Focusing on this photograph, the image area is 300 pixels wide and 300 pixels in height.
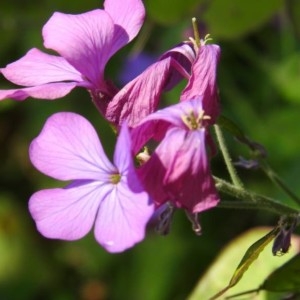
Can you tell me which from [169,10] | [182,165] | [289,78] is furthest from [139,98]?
[289,78]

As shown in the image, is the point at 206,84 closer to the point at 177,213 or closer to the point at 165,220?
the point at 165,220

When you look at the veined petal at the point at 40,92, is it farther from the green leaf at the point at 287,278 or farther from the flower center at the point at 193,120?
the green leaf at the point at 287,278

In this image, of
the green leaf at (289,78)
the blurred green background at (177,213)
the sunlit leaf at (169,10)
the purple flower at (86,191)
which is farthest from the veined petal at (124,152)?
the green leaf at (289,78)

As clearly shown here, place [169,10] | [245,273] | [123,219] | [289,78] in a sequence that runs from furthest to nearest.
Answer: [289,78] < [169,10] < [245,273] < [123,219]

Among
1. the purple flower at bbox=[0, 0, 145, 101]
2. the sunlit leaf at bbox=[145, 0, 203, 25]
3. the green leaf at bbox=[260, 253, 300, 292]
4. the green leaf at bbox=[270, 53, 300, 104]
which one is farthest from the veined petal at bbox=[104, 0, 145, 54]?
the green leaf at bbox=[270, 53, 300, 104]

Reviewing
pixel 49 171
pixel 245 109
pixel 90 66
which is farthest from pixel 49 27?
pixel 245 109

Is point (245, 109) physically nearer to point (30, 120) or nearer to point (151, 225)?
point (151, 225)

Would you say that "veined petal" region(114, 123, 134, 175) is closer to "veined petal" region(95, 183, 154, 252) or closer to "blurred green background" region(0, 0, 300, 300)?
"veined petal" region(95, 183, 154, 252)
